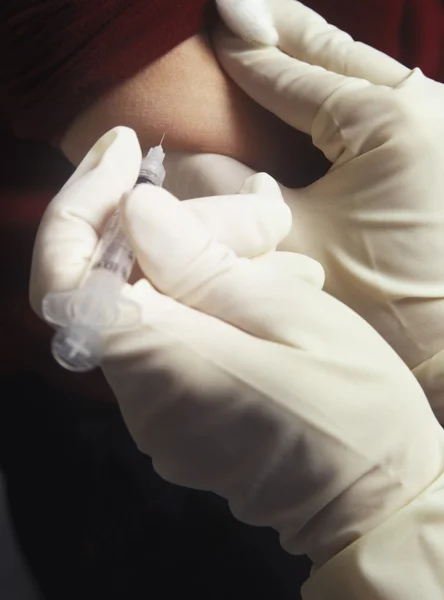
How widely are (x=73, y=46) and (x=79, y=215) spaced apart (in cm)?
21

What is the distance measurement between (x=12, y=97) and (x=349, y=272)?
32cm

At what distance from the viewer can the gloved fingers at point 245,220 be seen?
1.19ft

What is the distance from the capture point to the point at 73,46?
47cm

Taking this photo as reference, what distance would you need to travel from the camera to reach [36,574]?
49 cm

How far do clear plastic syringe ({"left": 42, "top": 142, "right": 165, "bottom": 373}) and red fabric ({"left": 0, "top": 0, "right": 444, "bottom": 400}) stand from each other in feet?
0.88

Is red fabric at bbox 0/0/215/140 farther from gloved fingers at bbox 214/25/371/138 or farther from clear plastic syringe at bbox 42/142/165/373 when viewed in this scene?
clear plastic syringe at bbox 42/142/165/373

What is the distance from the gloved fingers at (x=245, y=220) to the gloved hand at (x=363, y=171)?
105 millimetres

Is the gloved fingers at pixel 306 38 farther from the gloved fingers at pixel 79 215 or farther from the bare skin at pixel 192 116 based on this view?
the gloved fingers at pixel 79 215

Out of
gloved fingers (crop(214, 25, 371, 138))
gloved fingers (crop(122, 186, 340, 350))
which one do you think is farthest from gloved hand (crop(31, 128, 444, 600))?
gloved fingers (crop(214, 25, 371, 138))

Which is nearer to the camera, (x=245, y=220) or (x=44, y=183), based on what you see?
(x=245, y=220)

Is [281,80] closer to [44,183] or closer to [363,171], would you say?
[363,171]

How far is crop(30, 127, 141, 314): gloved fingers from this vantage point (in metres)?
0.32

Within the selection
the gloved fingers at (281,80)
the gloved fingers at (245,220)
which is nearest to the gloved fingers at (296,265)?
the gloved fingers at (245,220)

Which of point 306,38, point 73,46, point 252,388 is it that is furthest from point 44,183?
point 252,388
